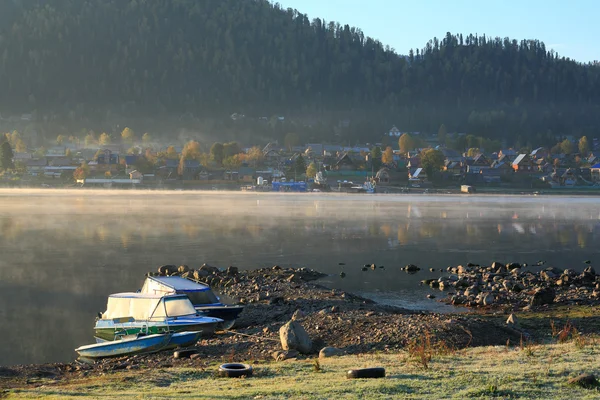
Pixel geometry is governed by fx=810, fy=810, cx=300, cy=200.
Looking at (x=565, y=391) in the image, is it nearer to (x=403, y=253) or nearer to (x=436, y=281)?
(x=436, y=281)

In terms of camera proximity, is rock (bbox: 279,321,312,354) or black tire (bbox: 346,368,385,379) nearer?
black tire (bbox: 346,368,385,379)

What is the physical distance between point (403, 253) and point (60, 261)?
20.4 m

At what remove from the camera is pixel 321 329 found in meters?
21.6

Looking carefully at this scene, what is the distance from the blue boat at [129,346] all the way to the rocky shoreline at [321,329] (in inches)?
13.8

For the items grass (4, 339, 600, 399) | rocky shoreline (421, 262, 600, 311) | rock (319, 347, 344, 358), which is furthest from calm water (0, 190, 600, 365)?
rock (319, 347, 344, 358)

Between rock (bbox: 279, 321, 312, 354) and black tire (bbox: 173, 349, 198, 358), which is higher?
rock (bbox: 279, 321, 312, 354)

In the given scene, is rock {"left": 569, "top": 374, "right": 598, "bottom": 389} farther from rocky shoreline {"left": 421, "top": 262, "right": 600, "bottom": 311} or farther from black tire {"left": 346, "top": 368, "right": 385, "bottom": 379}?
rocky shoreline {"left": 421, "top": 262, "right": 600, "bottom": 311}

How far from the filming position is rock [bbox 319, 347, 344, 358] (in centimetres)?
1814

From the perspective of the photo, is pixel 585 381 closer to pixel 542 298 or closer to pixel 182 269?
pixel 542 298

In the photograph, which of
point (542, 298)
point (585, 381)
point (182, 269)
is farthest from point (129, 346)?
point (182, 269)

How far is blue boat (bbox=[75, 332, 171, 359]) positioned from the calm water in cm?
131

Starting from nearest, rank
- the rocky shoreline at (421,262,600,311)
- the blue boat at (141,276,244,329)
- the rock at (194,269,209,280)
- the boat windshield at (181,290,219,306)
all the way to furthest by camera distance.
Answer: the blue boat at (141,276,244,329), the boat windshield at (181,290,219,306), the rocky shoreline at (421,262,600,311), the rock at (194,269,209,280)

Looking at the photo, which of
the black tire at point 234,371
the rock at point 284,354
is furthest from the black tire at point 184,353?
the black tire at point 234,371

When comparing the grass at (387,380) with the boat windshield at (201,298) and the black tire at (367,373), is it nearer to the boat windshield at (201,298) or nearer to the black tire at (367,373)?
the black tire at (367,373)
